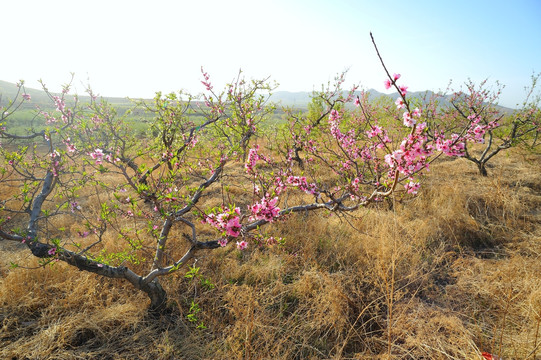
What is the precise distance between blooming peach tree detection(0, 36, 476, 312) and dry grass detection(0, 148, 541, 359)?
0.41 metres

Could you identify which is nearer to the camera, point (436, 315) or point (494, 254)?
point (436, 315)

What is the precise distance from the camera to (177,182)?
15.7 feet

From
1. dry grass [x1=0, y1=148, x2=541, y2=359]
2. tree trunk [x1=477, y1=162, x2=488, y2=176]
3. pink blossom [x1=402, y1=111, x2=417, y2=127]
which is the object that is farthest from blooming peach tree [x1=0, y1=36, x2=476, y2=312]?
tree trunk [x1=477, y1=162, x2=488, y2=176]

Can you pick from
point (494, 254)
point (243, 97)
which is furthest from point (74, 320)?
point (494, 254)

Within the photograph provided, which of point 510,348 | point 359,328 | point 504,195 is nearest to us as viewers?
point 510,348

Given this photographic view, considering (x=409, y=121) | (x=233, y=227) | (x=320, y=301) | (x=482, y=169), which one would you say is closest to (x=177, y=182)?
(x=233, y=227)

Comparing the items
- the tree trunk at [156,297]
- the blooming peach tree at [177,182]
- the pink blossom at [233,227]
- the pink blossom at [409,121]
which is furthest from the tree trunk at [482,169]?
the tree trunk at [156,297]

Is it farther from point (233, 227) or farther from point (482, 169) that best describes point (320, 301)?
point (482, 169)

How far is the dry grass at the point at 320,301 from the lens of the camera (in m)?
2.51

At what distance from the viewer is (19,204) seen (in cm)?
570

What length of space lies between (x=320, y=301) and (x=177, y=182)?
3343mm

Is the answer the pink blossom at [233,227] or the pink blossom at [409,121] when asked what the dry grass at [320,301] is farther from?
the pink blossom at [233,227]

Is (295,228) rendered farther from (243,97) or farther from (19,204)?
(19,204)

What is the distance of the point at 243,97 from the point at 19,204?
5.92 meters
